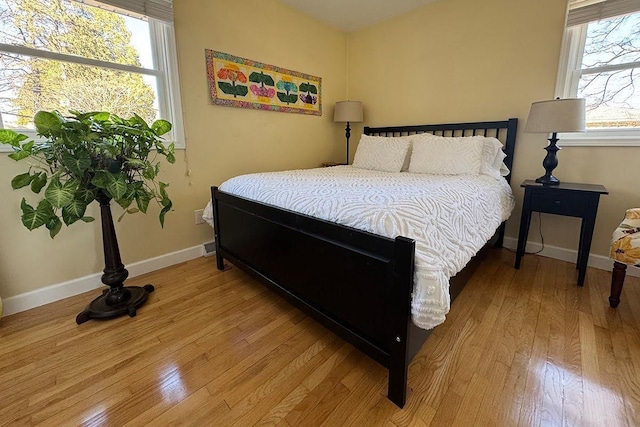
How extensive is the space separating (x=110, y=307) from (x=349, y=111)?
283cm

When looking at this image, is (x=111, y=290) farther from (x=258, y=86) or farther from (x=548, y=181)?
(x=548, y=181)

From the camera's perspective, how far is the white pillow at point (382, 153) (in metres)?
2.57

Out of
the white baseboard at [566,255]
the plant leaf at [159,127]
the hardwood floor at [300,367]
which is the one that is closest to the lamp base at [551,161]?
the white baseboard at [566,255]

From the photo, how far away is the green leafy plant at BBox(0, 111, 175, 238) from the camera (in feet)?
4.30

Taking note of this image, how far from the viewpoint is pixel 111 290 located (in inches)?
66.9

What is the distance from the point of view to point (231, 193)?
199 centimetres

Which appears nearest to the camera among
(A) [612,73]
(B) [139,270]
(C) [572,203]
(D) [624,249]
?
(D) [624,249]

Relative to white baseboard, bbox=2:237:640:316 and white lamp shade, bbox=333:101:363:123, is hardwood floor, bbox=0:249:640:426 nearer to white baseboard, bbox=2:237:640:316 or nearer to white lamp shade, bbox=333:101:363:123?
white baseboard, bbox=2:237:640:316

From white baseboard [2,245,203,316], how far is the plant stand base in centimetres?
32

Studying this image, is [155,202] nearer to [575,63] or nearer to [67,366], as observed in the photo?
[67,366]

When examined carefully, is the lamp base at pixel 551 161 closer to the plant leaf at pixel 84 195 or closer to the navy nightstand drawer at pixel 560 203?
the navy nightstand drawer at pixel 560 203

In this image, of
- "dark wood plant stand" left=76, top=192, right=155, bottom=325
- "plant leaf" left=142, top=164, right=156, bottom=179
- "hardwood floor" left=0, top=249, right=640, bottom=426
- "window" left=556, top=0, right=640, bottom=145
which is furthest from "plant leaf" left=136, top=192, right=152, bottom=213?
"window" left=556, top=0, right=640, bottom=145

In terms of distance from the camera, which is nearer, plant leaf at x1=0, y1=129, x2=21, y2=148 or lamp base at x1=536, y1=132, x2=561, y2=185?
plant leaf at x1=0, y1=129, x2=21, y2=148

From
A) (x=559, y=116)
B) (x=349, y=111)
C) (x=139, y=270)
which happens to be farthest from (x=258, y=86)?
(x=559, y=116)
